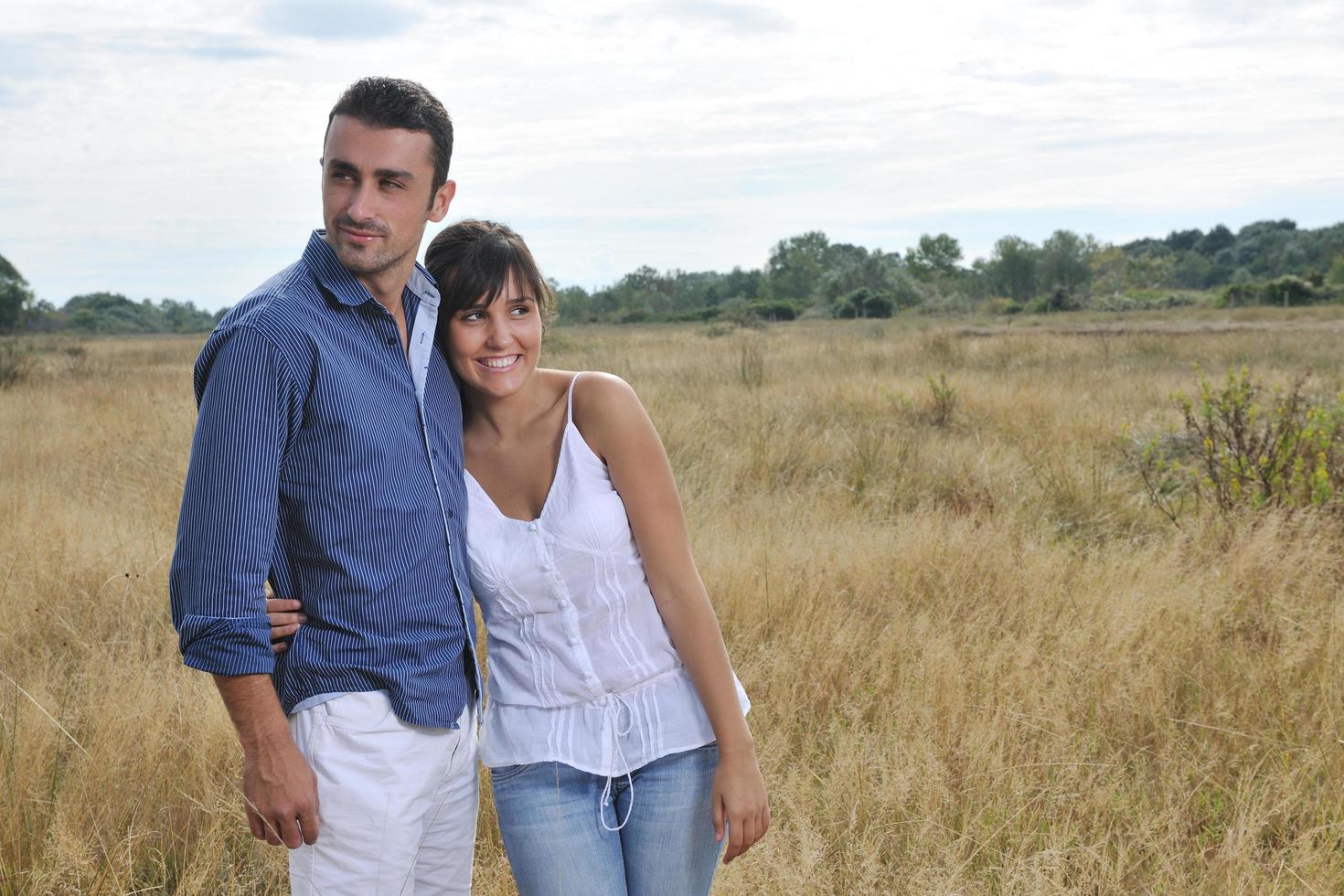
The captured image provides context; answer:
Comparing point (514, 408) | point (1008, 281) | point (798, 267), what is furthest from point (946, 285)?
point (514, 408)

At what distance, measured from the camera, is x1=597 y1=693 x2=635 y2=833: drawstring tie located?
2.00m

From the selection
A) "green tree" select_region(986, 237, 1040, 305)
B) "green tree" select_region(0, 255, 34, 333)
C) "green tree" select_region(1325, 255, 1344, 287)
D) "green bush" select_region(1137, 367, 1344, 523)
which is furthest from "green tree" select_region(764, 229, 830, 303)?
"green bush" select_region(1137, 367, 1344, 523)

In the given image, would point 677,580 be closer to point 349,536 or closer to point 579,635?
point 579,635

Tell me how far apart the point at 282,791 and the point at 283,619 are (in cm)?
27

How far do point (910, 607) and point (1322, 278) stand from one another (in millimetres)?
47682

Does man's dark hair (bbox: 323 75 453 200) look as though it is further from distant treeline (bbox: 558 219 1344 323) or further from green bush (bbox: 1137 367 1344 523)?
distant treeline (bbox: 558 219 1344 323)

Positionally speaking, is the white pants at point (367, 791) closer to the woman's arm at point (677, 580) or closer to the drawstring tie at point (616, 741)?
the drawstring tie at point (616, 741)

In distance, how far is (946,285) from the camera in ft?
237

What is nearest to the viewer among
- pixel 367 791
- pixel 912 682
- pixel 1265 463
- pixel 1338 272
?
pixel 367 791

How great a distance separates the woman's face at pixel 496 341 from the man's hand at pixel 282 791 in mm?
769

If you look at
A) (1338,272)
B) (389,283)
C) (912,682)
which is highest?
(1338,272)

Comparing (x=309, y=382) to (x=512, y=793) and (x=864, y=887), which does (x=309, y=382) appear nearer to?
(x=512, y=793)

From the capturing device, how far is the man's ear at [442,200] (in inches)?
80.4

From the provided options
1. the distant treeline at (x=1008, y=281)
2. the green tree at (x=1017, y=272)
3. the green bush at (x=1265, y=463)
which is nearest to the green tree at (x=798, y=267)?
the distant treeline at (x=1008, y=281)
